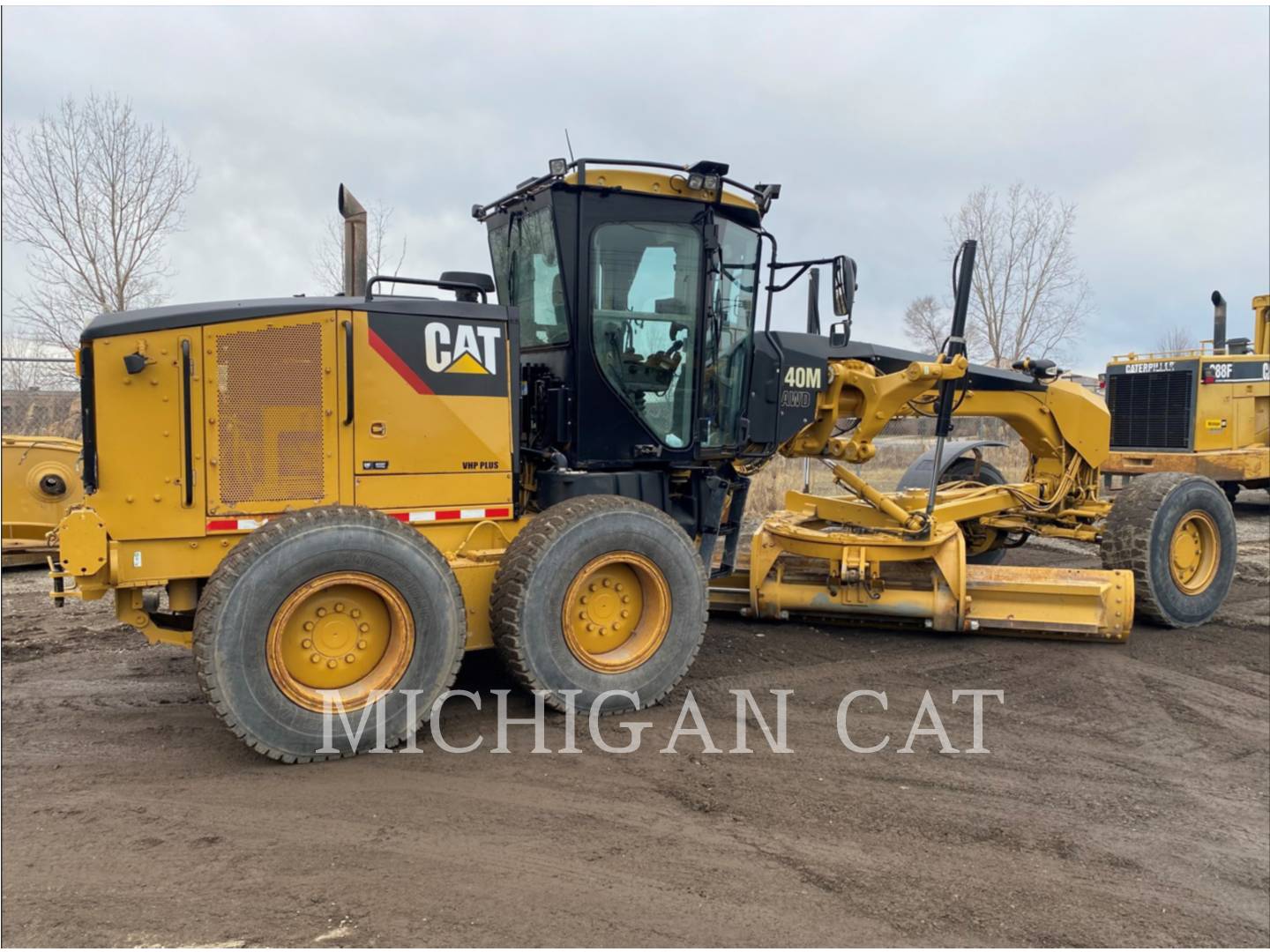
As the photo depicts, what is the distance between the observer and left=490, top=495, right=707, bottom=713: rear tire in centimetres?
461

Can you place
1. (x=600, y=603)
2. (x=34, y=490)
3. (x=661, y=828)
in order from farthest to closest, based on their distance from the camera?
(x=34, y=490) < (x=600, y=603) < (x=661, y=828)

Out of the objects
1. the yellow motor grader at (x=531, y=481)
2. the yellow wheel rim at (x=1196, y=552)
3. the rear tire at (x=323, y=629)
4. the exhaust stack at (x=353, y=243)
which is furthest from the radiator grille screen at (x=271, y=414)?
the yellow wheel rim at (x=1196, y=552)

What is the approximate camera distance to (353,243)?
513 centimetres

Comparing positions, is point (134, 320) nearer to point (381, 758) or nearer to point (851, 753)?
point (381, 758)

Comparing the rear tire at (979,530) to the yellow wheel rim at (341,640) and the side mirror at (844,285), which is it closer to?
the side mirror at (844,285)

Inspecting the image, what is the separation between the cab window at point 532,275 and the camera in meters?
5.35

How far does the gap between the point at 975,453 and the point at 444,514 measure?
5.93 m

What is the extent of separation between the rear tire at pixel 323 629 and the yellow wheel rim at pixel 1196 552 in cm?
583

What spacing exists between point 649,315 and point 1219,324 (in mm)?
13052

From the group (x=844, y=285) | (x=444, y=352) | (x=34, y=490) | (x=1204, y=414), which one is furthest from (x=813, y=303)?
(x=1204, y=414)

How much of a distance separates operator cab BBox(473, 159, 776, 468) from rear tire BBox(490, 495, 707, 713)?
0.64 metres

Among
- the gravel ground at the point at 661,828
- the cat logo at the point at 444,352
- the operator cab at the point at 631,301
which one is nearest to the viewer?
the gravel ground at the point at 661,828

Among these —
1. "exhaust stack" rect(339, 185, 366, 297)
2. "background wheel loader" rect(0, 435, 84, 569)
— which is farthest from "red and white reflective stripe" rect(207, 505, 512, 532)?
"background wheel loader" rect(0, 435, 84, 569)

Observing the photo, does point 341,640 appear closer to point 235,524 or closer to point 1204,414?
point 235,524
